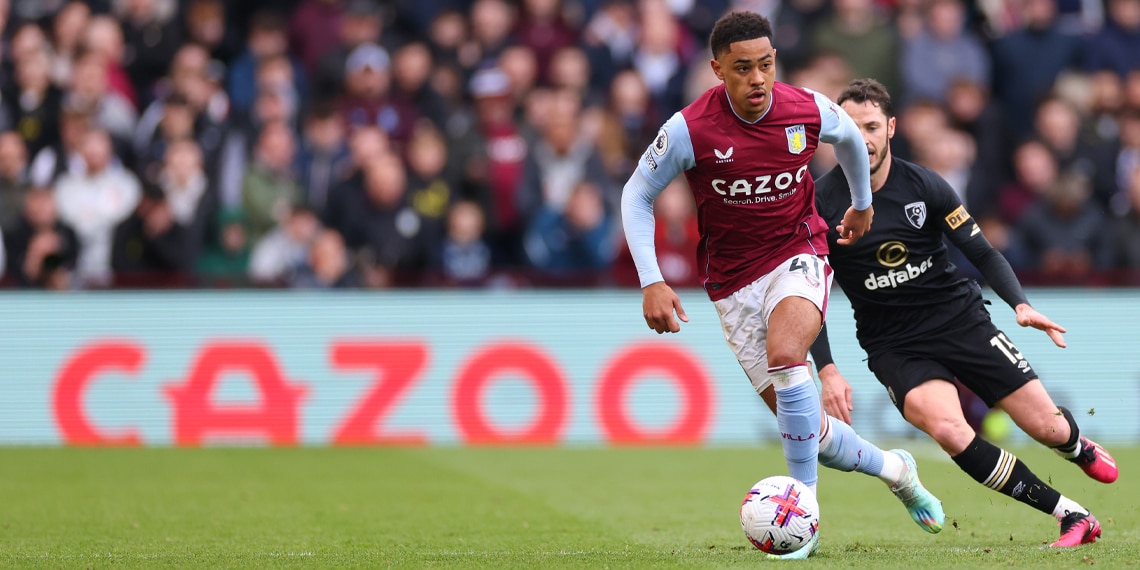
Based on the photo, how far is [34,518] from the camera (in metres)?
8.61

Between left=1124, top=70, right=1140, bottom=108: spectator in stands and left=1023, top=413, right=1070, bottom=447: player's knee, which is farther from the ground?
left=1124, top=70, right=1140, bottom=108: spectator in stands

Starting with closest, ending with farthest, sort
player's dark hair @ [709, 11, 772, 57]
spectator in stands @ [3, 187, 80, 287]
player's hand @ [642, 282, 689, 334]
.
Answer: player's hand @ [642, 282, 689, 334], player's dark hair @ [709, 11, 772, 57], spectator in stands @ [3, 187, 80, 287]

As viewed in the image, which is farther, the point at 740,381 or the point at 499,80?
the point at 499,80

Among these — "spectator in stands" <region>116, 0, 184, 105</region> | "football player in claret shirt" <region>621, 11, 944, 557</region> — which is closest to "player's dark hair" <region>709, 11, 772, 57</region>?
"football player in claret shirt" <region>621, 11, 944, 557</region>

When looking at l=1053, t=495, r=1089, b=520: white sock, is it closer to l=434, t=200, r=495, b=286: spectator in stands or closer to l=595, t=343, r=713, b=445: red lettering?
l=595, t=343, r=713, b=445: red lettering

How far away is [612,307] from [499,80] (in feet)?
8.70

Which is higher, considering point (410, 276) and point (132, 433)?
point (410, 276)

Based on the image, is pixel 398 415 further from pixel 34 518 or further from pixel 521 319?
pixel 34 518

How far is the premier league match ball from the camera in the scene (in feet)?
21.5

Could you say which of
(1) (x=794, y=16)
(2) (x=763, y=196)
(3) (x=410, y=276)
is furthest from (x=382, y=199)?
(2) (x=763, y=196)

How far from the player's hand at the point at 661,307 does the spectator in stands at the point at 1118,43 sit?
10.6m

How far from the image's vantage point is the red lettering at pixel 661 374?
13.5 m

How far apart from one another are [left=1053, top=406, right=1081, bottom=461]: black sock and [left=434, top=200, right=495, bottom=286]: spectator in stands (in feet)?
23.6

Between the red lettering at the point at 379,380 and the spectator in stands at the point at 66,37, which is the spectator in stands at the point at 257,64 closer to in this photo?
the spectator in stands at the point at 66,37
